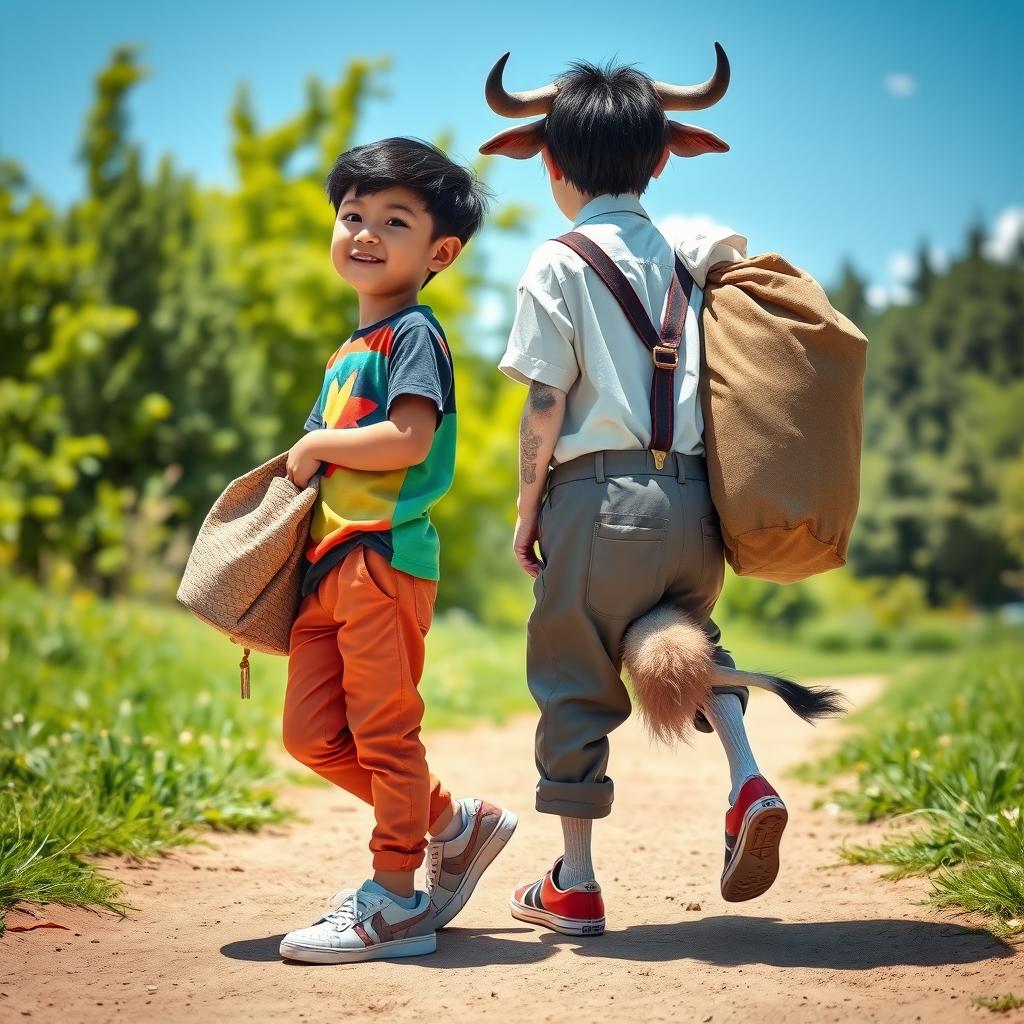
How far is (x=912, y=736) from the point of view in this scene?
5059 millimetres

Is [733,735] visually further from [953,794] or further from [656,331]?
[953,794]

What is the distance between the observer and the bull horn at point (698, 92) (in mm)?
3002

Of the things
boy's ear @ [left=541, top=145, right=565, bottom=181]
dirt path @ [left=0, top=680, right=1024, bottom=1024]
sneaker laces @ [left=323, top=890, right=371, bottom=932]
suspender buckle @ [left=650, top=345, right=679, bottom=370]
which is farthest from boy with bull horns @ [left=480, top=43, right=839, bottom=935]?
sneaker laces @ [left=323, top=890, right=371, bottom=932]

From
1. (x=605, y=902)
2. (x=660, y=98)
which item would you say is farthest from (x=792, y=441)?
(x=605, y=902)

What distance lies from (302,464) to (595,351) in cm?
76

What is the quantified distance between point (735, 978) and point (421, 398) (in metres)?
1.47

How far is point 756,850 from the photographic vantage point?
2.64m

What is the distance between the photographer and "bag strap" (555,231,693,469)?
2.82 meters

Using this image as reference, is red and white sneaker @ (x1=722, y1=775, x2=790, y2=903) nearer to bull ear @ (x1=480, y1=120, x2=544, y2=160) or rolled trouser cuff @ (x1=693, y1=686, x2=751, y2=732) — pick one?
rolled trouser cuff @ (x1=693, y1=686, x2=751, y2=732)

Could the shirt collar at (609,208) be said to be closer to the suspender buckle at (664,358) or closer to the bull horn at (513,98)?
the bull horn at (513,98)

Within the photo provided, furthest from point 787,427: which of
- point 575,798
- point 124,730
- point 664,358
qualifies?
point 124,730

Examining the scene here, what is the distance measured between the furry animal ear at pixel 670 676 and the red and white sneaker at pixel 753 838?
20cm

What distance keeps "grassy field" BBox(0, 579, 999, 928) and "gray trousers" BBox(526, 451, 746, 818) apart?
4.40 feet

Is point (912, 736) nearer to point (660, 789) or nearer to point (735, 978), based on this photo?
point (660, 789)
